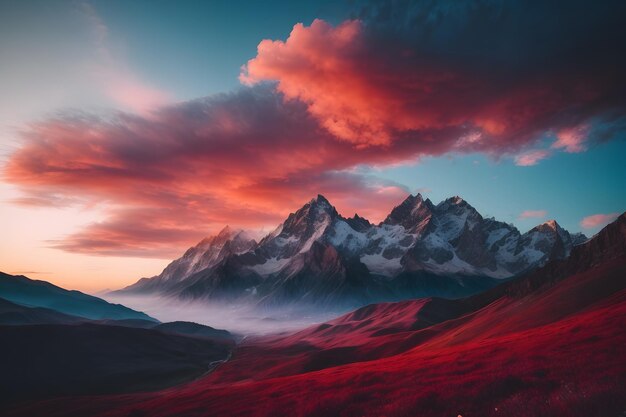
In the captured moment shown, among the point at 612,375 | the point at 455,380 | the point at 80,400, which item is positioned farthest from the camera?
the point at 80,400

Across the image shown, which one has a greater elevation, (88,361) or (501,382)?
→ (501,382)

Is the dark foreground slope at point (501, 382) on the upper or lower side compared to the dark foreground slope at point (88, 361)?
upper

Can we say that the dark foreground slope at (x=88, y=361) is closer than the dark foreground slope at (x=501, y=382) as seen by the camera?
No

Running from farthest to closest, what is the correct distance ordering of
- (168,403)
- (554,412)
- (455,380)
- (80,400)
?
(80,400) → (168,403) → (455,380) → (554,412)

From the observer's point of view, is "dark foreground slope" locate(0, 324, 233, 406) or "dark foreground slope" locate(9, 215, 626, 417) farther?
"dark foreground slope" locate(0, 324, 233, 406)

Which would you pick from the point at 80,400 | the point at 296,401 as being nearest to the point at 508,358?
the point at 296,401

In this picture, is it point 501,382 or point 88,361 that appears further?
point 88,361

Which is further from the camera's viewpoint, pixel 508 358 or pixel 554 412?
pixel 508 358

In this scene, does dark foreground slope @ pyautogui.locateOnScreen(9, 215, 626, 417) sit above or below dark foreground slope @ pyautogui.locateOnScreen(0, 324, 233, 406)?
above

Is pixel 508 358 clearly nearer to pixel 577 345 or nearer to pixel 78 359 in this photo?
pixel 577 345

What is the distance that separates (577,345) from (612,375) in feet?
31.1

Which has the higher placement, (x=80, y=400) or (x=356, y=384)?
(x=356, y=384)

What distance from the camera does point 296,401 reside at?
37.5 metres

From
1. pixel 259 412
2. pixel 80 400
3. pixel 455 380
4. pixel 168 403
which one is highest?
pixel 455 380
